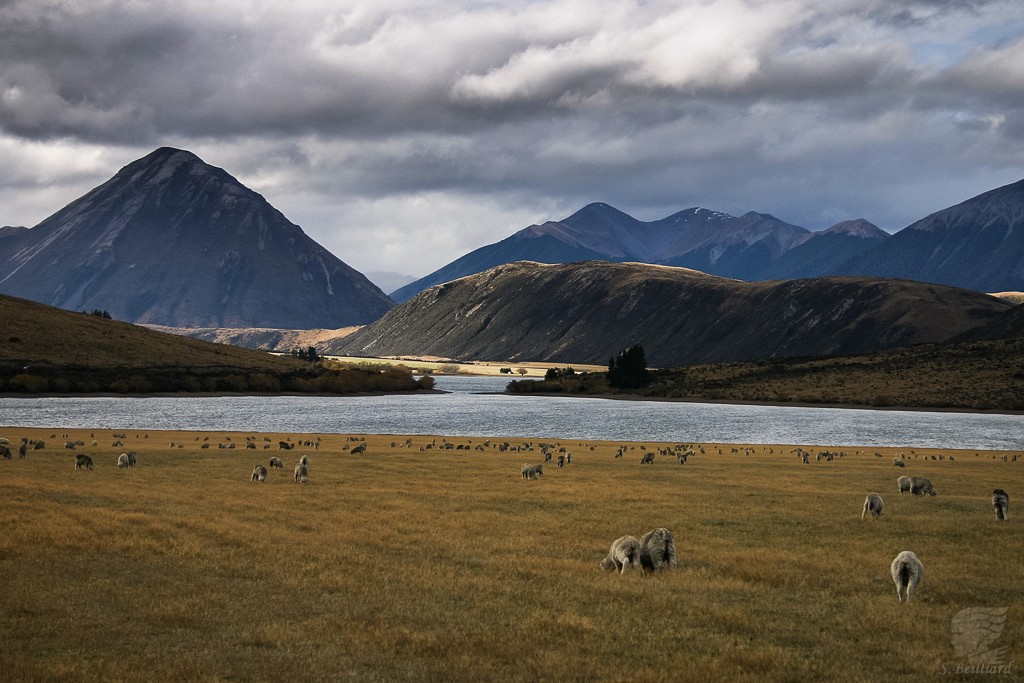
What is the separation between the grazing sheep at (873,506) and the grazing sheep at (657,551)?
12372mm

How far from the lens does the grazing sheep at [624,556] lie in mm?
22972

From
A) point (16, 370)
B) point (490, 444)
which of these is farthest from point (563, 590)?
point (16, 370)

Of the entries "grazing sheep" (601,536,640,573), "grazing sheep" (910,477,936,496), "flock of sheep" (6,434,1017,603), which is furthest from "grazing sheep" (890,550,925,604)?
"grazing sheep" (910,477,936,496)

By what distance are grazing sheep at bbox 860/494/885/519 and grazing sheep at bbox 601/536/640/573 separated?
517 inches

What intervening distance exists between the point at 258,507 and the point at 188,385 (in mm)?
164132

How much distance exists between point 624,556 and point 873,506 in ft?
46.1

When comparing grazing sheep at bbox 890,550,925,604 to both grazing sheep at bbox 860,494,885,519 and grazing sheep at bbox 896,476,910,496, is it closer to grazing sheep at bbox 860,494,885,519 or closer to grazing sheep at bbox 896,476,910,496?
grazing sheep at bbox 860,494,885,519

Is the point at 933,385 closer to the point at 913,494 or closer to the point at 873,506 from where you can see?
the point at 913,494

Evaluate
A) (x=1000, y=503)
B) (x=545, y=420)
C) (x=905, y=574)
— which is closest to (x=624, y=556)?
(x=905, y=574)

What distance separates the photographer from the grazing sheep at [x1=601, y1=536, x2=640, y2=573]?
75.4 feet

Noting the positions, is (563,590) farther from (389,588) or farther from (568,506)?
(568,506)

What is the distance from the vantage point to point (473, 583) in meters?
21.7

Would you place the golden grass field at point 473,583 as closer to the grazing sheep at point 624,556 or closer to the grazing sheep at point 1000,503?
the grazing sheep at point 624,556

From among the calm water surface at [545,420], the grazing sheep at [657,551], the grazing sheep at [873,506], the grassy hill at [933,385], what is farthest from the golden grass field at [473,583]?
the grassy hill at [933,385]
